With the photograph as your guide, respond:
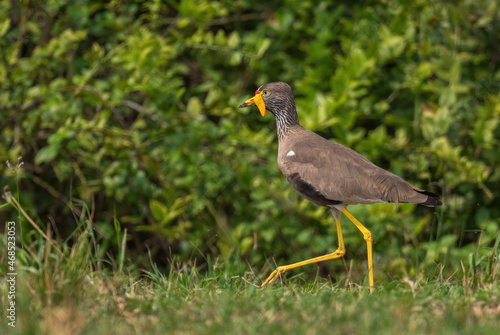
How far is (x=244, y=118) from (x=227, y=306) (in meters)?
4.62

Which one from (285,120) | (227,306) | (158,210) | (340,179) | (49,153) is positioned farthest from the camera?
(158,210)

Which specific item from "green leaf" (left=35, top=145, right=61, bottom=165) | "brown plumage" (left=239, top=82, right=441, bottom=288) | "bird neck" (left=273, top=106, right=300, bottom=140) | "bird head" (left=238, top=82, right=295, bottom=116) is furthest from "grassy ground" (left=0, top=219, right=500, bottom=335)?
"green leaf" (left=35, top=145, right=61, bottom=165)

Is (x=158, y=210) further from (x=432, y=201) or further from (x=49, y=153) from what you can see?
(x=432, y=201)

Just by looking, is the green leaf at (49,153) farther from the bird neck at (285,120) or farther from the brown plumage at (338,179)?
the brown plumage at (338,179)

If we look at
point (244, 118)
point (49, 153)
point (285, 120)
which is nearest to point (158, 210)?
point (49, 153)

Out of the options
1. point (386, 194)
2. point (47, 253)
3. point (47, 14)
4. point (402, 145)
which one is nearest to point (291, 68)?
point (402, 145)

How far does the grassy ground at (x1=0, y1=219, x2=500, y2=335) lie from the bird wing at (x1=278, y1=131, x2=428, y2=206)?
31.2 inches

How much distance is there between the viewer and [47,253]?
159 inches

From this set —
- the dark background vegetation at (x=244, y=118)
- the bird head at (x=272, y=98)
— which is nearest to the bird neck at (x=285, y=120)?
the bird head at (x=272, y=98)

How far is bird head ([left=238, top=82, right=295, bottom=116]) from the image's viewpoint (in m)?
6.08

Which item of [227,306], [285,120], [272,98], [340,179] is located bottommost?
[227,306]

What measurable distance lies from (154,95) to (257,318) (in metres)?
4.27

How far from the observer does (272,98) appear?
6098 mm

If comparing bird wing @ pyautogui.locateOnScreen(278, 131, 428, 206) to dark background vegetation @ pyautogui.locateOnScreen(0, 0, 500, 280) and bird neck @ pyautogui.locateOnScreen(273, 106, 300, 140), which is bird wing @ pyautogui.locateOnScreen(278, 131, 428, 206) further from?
dark background vegetation @ pyautogui.locateOnScreen(0, 0, 500, 280)
